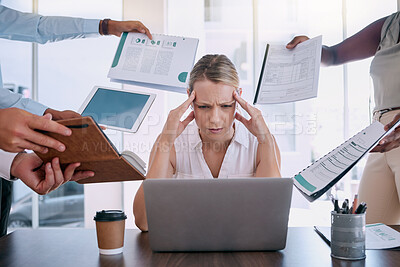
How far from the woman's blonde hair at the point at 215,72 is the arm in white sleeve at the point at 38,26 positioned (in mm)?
664

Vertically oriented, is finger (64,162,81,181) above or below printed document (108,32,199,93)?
below

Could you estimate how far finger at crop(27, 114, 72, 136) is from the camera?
3.05ft

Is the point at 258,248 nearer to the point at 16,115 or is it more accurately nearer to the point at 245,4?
the point at 16,115

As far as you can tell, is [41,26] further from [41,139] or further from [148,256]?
[148,256]

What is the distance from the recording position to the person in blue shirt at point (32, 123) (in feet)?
3.15

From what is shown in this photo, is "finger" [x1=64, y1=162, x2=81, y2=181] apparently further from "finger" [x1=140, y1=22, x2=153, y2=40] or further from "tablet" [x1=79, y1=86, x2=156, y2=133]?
"finger" [x1=140, y1=22, x2=153, y2=40]

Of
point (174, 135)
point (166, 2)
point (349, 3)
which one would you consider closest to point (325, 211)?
point (349, 3)

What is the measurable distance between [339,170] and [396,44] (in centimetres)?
97

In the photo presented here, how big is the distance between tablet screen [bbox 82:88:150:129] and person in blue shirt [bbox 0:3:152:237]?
12 cm

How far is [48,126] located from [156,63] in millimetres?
913

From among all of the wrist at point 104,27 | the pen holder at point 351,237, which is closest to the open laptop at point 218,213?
the pen holder at point 351,237

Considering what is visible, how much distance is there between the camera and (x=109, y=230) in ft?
3.42

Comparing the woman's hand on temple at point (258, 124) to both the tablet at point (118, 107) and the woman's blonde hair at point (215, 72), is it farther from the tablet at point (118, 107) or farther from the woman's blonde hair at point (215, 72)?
the tablet at point (118, 107)

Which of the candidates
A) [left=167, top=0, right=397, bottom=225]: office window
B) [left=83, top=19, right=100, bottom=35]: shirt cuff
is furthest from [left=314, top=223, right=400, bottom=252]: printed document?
[left=167, top=0, right=397, bottom=225]: office window
